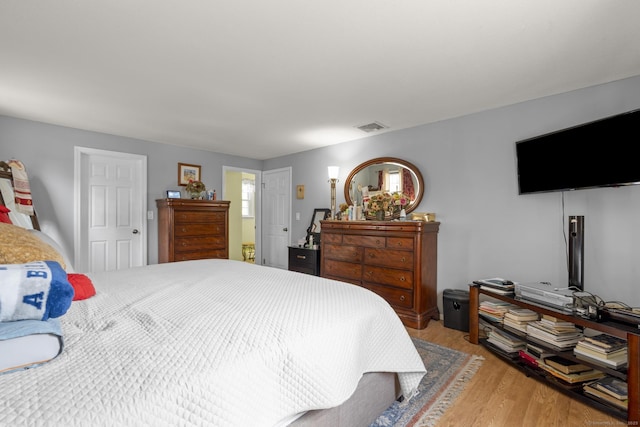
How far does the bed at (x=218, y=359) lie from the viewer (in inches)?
27.2

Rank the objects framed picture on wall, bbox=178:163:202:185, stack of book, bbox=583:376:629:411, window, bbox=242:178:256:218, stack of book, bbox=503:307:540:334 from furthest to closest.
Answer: window, bbox=242:178:256:218 → framed picture on wall, bbox=178:163:202:185 → stack of book, bbox=503:307:540:334 → stack of book, bbox=583:376:629:411

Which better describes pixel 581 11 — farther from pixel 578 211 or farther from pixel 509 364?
pixel 509 364

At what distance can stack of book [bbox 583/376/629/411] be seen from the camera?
1.72 meters

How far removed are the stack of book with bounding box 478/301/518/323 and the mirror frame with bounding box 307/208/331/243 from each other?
238 cm

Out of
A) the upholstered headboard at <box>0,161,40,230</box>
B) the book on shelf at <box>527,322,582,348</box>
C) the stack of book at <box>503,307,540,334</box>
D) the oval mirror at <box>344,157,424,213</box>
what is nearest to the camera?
the book on shelf at <box>527,322,582,348</box>

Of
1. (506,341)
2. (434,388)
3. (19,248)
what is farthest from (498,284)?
(19,248)

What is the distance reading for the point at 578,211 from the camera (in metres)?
2.57

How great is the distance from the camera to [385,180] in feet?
12.8

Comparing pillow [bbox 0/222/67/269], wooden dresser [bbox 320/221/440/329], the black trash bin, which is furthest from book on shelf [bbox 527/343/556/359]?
pillow [bbox 0/222/67/269]

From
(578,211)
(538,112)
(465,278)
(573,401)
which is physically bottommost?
(573,401)

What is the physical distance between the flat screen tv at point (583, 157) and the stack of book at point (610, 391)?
1273mm

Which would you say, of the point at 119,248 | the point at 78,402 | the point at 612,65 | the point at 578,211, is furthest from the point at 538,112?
the point at 119,248

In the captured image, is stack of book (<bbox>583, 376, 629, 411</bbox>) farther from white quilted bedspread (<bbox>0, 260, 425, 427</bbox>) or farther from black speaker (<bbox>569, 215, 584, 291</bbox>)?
white quilted bedspread (<bbox>0, 260, 425, 427</bbox>)

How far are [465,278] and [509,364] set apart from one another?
104cm
